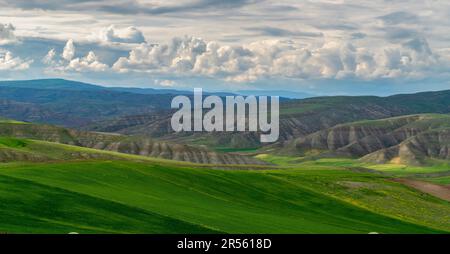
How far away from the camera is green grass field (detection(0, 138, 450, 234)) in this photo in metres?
53.8

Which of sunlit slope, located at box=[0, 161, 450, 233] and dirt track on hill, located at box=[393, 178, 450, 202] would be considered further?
dirt track on hill, located at box=[393, 178, 450, 202]

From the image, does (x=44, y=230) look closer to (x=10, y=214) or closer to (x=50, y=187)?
(x=10, y=214)

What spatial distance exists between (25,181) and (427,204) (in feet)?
243

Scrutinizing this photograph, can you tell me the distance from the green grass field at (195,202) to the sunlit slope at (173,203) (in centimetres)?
11

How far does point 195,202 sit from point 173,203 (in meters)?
5.96

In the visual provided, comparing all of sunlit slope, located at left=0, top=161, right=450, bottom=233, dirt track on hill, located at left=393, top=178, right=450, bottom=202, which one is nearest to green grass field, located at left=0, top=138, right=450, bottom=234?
sunlit slope, located at left=0, top=161, right=450, bottom=233

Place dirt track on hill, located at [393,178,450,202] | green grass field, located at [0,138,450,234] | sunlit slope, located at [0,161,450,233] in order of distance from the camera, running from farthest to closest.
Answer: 1. dirt track on hill, located at [393,178,450,202]
2. green grass field, located at [0,138,450,234]
3. sunlit slope, located at [0,161,450,233]

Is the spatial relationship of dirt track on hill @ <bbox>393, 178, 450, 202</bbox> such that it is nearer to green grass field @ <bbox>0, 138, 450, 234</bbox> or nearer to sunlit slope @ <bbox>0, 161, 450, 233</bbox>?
green grass field @ <bbox>0, 138, 450, 234</bbox>

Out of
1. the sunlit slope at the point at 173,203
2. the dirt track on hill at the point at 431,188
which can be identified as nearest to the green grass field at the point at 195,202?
the sunlit slope at the point at 173,203

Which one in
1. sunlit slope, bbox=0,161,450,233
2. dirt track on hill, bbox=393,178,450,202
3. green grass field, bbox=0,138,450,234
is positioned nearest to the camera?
sunlit slope, bbox=0,161,450,233

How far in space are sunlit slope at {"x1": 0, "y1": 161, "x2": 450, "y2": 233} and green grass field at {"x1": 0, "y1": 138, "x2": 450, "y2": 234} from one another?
0.35ft

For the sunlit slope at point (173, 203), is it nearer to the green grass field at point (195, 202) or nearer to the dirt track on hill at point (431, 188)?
the green grass field at point (195, 202)

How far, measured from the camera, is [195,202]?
77.4 meters
